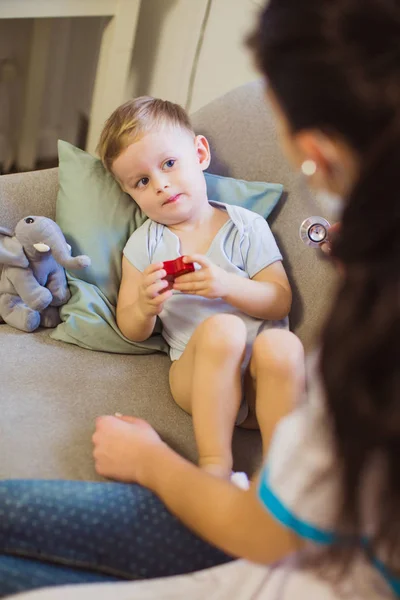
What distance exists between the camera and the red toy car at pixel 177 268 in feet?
4.05

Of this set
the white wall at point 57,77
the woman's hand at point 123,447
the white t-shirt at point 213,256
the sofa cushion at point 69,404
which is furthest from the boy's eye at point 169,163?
the white wall at point 57,77

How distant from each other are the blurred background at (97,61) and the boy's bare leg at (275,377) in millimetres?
906

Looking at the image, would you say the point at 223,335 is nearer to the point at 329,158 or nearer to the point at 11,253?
the point at 11,253

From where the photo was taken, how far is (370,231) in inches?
21.6

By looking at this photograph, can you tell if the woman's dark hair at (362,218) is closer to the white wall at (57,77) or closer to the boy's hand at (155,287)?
the boy's hand at (155,287)

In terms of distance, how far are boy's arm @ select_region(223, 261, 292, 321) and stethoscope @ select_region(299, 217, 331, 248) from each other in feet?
0.26

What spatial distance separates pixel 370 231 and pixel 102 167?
1.00 meters

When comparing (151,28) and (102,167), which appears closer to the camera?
(102,167)

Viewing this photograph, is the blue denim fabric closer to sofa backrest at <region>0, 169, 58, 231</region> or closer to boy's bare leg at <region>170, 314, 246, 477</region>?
boy's bare leg at <region>170, 314, 246, 477</region>

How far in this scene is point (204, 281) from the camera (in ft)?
4.08

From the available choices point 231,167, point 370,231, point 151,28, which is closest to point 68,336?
point 231,167

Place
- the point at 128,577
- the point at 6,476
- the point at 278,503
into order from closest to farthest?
the point at 278,503 → the point at 128,577 → the point at 6,476

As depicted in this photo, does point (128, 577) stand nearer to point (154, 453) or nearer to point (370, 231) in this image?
point (154, 453)

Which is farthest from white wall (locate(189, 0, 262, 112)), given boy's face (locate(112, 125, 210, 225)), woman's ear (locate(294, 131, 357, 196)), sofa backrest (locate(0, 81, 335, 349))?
woman's ear (locate(294, 131, 357, 196))
